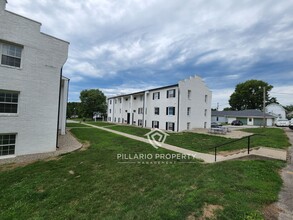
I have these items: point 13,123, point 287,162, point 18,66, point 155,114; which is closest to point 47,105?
point 13,123

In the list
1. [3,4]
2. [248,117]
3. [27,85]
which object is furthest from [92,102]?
[248,117]

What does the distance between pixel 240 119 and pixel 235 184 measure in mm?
49234

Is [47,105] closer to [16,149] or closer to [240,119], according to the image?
[16,149]

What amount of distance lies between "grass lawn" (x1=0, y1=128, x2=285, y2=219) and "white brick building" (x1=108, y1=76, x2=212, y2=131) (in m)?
16.2

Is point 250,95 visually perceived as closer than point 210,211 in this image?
No

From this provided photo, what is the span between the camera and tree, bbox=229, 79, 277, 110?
5567 centimetres

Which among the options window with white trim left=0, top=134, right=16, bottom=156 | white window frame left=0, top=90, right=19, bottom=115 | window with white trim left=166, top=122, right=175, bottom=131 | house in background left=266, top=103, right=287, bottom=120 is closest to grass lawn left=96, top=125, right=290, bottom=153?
window with white trim left=166, top=122, right=175, bottom=131

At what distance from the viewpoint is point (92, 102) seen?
53312 millimetres

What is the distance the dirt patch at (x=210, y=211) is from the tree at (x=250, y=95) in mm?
64848

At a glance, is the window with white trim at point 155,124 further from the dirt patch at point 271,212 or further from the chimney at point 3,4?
the dirt patch at point 271,212

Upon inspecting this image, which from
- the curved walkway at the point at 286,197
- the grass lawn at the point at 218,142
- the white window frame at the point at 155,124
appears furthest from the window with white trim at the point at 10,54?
the white window frame at the point at 155,124

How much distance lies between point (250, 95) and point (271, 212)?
6503 centimetres

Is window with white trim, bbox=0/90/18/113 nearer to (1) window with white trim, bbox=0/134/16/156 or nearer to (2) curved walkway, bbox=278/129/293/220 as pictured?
(1) window with white trim, bbox=0/134/16/156

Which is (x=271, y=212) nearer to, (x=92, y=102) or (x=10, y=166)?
(x=10, y=166)
